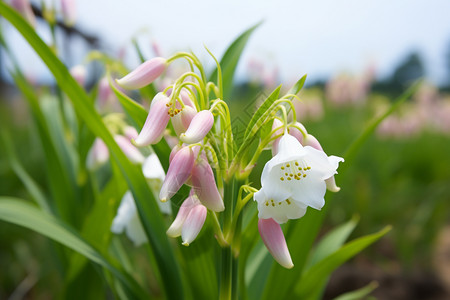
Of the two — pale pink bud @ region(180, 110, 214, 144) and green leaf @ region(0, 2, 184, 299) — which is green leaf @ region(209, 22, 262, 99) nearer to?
green leaf @ region(0, 2, 184, 299)

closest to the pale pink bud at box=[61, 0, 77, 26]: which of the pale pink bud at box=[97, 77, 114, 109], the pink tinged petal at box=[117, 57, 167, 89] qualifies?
the pale pink bud at box=[97, 77, 114, 109]

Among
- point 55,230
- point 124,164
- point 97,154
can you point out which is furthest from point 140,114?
point 97,154

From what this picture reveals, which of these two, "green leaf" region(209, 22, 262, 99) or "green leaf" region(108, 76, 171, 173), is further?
"green leaf" region(209, 22, 262, 99)

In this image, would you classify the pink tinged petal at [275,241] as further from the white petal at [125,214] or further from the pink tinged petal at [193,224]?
the white petal at [125,214]

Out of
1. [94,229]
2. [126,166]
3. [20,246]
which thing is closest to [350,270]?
[94,229]

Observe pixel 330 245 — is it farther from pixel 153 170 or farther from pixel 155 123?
pixel 155 123

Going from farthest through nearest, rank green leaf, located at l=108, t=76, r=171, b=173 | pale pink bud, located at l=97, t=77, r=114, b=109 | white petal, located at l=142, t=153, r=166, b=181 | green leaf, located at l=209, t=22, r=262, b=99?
pale pink bud, located at l=97, t=77, r=114, b=109 < green leaf, located at l=209, t=22, r=262, b=99 < white petal, located at l=142, t=153, r=166, b=181 < green leaf, located at l=108, t=76, r=171, b=173
